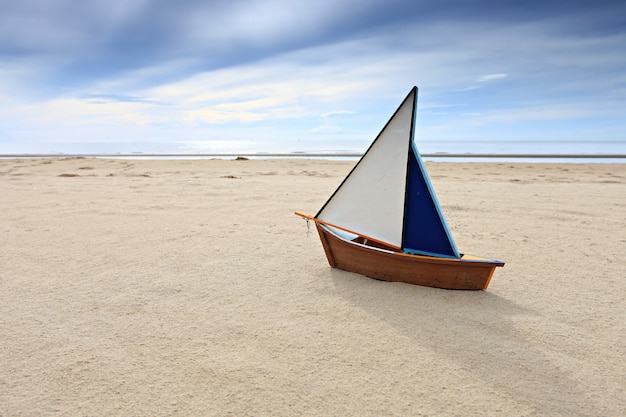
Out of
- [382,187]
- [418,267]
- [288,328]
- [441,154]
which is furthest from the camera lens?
[441,154]

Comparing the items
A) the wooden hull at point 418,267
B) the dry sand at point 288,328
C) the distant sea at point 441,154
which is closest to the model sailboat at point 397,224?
the wooden hull at point 418,267

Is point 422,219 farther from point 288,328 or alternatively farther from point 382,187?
point 288,328

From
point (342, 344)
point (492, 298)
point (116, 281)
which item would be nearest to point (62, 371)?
point (116, 281)

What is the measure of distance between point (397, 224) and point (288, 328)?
4.80 feet

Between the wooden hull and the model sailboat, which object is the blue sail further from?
the wooden hull

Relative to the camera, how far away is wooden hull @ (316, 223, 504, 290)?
329 cm

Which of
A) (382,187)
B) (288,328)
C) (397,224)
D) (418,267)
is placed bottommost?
(288,328)

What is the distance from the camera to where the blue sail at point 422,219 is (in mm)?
3441

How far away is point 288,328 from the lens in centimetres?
283

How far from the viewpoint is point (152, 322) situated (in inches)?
114

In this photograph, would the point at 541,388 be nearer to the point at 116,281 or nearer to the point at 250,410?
the point at 250,410

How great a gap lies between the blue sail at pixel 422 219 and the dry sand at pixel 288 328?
389 mm

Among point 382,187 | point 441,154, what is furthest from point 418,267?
point 441,154

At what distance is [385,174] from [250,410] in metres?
2.47
